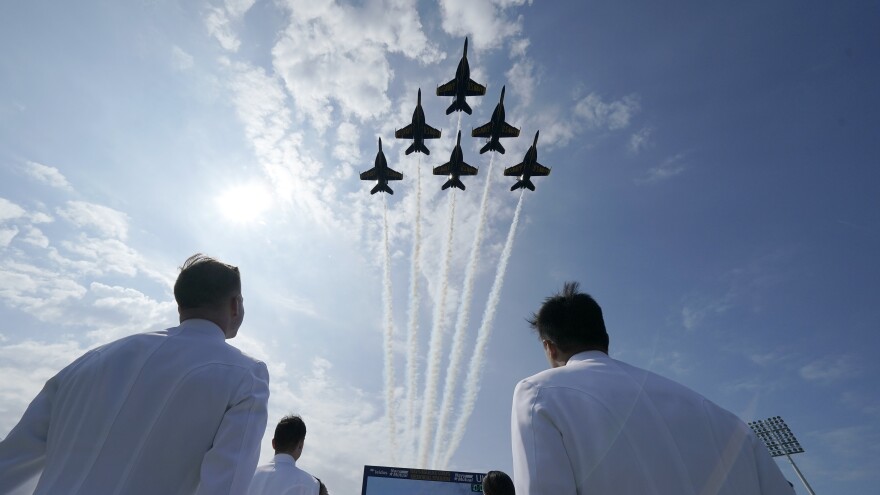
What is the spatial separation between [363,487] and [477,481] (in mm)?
5348

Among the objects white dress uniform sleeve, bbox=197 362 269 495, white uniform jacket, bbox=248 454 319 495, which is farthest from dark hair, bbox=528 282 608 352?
white uniform jacket, bbox=248 454 319 495

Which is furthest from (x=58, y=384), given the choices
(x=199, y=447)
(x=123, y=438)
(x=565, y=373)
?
(x=565, y=373)

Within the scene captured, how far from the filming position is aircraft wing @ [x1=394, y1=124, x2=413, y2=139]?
42.8 meters

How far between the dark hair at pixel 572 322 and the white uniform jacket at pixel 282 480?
5.24 meters

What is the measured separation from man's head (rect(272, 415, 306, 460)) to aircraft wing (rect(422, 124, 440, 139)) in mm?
37854

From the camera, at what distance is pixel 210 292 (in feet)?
14.2

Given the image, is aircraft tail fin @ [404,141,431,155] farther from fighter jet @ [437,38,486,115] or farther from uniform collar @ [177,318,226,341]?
uniform collar @ [177,318,226,341]

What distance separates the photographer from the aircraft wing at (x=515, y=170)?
1761 inches

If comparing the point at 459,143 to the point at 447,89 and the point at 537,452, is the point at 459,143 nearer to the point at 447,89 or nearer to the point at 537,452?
the point at 447,89

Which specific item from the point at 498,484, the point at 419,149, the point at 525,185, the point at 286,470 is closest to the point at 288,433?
the point at 286,470

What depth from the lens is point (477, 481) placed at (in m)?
19.7

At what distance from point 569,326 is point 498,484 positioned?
4.02m

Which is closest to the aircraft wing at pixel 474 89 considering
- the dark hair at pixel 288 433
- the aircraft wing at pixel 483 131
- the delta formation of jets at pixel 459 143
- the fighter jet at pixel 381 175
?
the delta formation of jets at pixel 459 143

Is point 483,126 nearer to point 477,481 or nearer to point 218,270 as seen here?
point 477,481
